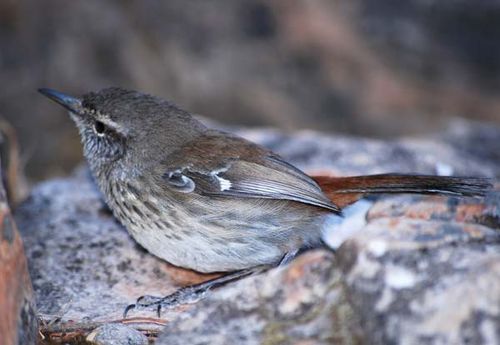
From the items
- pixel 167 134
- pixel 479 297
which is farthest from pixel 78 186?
pixel 479 297

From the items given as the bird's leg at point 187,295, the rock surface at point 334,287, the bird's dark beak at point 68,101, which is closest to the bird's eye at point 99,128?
the bird's dark beak at point 68,101

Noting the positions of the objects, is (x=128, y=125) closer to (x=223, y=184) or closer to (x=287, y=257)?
(x=223, y=184)

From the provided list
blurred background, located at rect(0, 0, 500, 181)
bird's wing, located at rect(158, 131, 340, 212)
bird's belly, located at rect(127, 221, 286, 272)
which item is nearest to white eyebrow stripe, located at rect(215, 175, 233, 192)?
bird's wing, located at rect(158, 131, 340, 212)

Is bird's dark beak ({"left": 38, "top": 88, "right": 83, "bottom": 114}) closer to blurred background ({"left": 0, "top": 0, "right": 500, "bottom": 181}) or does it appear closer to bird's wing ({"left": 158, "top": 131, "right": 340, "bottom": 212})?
bird's wing ({"left": 158, "top": 131, "right": 340, "bottom": 212})

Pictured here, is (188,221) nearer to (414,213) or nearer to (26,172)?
(414,213)

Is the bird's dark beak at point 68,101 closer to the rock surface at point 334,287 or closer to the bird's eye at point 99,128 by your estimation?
the bird's eye at point 99,128

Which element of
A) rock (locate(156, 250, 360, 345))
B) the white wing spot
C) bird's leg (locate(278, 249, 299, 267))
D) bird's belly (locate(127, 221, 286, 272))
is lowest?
rock (locate(156, 250, 360, 345))
